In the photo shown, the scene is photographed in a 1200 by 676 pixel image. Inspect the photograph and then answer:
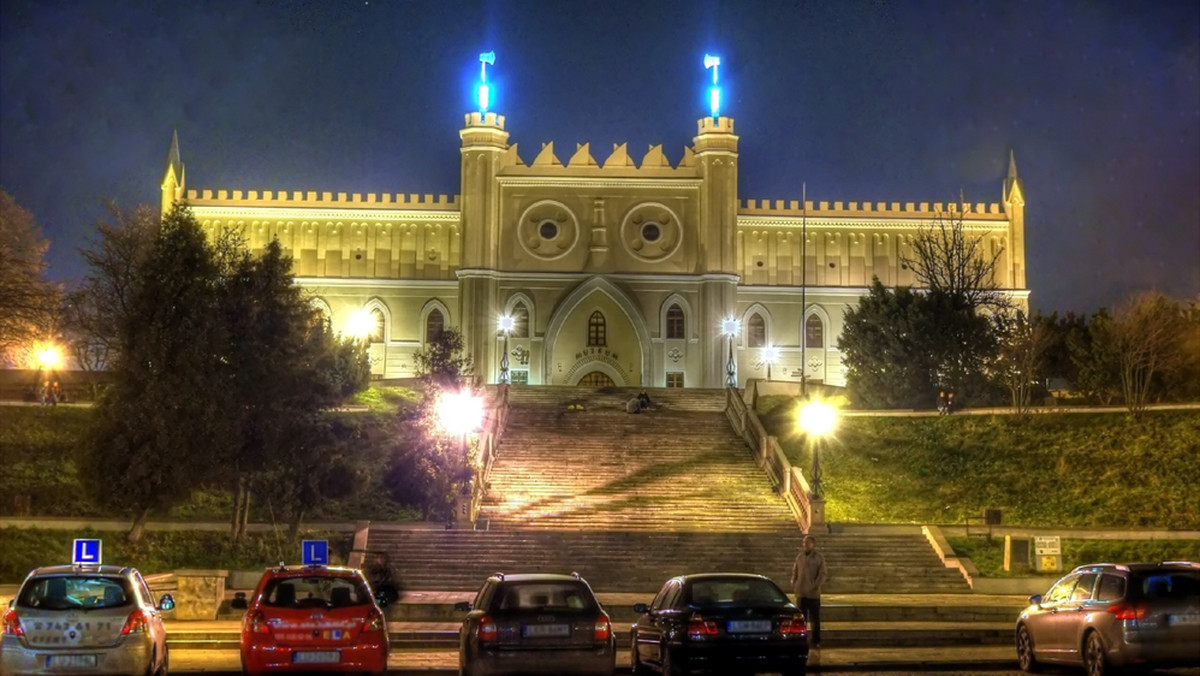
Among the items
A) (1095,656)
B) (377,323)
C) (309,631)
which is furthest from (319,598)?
(377,323)

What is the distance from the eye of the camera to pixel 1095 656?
15734 millimetres

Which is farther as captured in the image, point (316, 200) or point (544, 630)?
point (316, 200)

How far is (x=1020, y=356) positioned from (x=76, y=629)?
3728 centimetres

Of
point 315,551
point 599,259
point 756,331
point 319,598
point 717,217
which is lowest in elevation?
point 319,598

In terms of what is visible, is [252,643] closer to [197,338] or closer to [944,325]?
[197,338]

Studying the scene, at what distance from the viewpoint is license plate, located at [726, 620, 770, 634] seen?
51.4 ft

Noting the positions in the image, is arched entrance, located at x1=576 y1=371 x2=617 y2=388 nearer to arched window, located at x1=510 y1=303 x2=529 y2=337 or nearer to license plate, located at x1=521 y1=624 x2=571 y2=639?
arched window, located at x1=510 y1=303 x2=529 y2=337

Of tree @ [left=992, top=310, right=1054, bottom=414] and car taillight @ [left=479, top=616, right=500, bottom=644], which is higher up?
tree @ [left=992, top=310, right=1054, bottom=414]

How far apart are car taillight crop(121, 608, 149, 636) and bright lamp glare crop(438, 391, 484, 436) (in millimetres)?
18269

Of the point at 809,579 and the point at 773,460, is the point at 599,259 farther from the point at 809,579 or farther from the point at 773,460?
the point at 809,579

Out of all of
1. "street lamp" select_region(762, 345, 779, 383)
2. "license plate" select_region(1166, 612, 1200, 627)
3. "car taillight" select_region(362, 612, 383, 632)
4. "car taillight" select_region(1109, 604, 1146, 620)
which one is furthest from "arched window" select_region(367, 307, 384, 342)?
"license plate" select_region(1166, 612, 1200, 627)

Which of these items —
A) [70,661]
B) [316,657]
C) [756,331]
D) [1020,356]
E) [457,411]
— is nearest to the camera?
[70,661]

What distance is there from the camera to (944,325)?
49781mm

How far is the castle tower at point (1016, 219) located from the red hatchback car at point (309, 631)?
4997 centimetres
